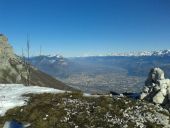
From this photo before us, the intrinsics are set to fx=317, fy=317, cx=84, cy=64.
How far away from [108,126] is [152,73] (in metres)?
44.8

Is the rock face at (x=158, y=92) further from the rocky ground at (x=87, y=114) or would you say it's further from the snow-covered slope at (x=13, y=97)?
the snow-covered slope at (x=13, y=97)

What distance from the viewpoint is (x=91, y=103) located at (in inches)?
1902

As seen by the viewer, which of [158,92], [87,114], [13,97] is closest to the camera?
[87,114]

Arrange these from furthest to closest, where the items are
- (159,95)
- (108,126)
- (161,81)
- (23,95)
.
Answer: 1. (161,81)
2. (159,95)
3. (23,95)
4. (108,126)

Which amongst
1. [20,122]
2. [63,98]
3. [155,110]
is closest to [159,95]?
[155,110]

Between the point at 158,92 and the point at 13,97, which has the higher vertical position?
the point at 13,97

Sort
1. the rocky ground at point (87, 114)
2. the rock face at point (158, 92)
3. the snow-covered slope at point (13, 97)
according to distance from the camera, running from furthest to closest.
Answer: the rock face at point (158, 92)
the snow-covered slope at point (13, 97)
the rocky ground at point (87, 114)

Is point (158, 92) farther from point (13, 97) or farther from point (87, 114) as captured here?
point (13, 97)

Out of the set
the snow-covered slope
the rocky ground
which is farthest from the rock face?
the snow-covered slope

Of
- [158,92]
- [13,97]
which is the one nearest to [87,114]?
[13,97]

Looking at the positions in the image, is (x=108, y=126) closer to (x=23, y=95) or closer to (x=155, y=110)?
(x=155, y=110)

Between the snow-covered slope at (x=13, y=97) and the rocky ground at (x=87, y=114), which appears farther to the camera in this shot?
the snow-covered slope at (x=13, y=97)

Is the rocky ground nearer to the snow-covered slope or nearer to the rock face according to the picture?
the snow-covered slope

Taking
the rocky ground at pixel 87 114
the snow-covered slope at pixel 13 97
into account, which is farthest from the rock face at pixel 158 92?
the snow-covered slope at pixel 13 97
